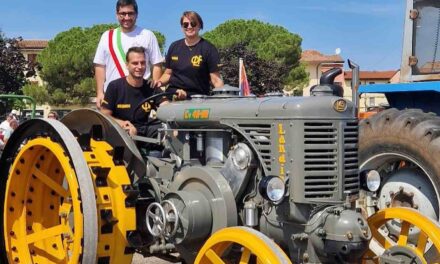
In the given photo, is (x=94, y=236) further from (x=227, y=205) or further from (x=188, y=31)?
(x=188, y=31)

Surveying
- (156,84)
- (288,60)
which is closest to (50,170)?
(156,84)

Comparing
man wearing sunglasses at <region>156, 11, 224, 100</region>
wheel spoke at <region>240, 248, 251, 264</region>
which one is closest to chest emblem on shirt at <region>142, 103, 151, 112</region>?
man wearing sunglasses at <region>156, 11, 224, 100</region>

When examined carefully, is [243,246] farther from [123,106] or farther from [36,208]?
[36,208]

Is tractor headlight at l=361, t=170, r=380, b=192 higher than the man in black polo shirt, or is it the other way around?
the man in black polo shirt

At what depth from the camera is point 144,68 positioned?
4711 millimetres

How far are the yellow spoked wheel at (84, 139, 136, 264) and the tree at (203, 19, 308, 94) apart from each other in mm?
34944

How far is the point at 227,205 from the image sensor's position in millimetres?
3770

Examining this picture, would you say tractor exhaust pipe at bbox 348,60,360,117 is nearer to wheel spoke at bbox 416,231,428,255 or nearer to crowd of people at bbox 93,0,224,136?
wheel spoke at bbox 416,231,428,255

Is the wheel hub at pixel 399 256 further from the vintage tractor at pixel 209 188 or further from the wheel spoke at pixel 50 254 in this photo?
the wheel spoke at pixel 50 254

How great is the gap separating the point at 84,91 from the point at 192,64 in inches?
1399

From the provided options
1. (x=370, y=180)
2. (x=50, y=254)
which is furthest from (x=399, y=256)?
(x=50, y=254)

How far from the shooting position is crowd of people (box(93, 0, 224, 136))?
475cm

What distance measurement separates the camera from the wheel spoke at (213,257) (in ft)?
11.3

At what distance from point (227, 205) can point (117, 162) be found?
0.95 metres
